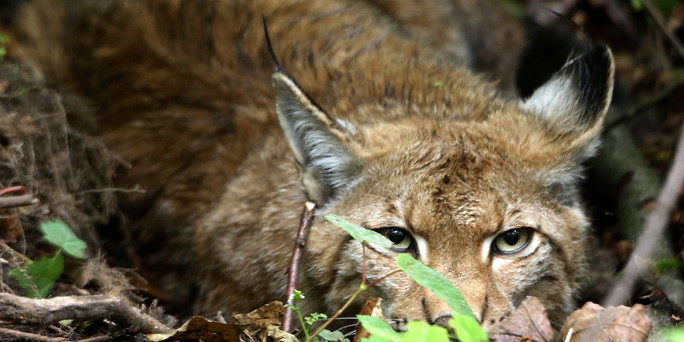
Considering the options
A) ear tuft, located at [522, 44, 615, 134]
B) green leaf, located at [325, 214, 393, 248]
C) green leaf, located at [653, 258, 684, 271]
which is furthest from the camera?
green leaf, located at [653, 258, 684, 271]

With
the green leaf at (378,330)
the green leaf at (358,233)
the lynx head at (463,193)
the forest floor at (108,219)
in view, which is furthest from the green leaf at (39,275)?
the green leaf at (378,330)

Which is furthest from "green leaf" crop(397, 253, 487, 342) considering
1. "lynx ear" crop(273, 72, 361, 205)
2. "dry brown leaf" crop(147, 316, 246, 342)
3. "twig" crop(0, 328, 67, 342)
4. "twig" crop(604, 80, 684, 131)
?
"twig" crop(604, 80, 684, 131)

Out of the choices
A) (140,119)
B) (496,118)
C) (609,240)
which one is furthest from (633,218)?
(140,119)

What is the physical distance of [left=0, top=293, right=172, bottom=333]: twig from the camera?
2930mm

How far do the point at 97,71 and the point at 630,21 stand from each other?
16.5 ft

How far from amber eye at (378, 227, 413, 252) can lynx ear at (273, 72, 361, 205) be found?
1.43 feet

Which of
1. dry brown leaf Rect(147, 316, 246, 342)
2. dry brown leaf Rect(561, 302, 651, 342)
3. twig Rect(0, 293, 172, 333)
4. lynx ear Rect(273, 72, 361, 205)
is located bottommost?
dry brown leaf Rect(561, 302, 651, 342)

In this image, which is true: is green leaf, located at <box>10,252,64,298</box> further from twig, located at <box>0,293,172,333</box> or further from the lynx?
the lynx

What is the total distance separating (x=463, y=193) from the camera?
11.8 ft

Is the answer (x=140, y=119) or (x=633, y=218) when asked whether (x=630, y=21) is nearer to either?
(x=633, y=218)

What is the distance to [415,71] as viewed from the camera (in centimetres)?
521

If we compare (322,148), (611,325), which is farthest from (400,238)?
(611,325)

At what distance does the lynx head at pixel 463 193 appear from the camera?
352 centimetres

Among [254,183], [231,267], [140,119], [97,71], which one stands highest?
[97,71]
